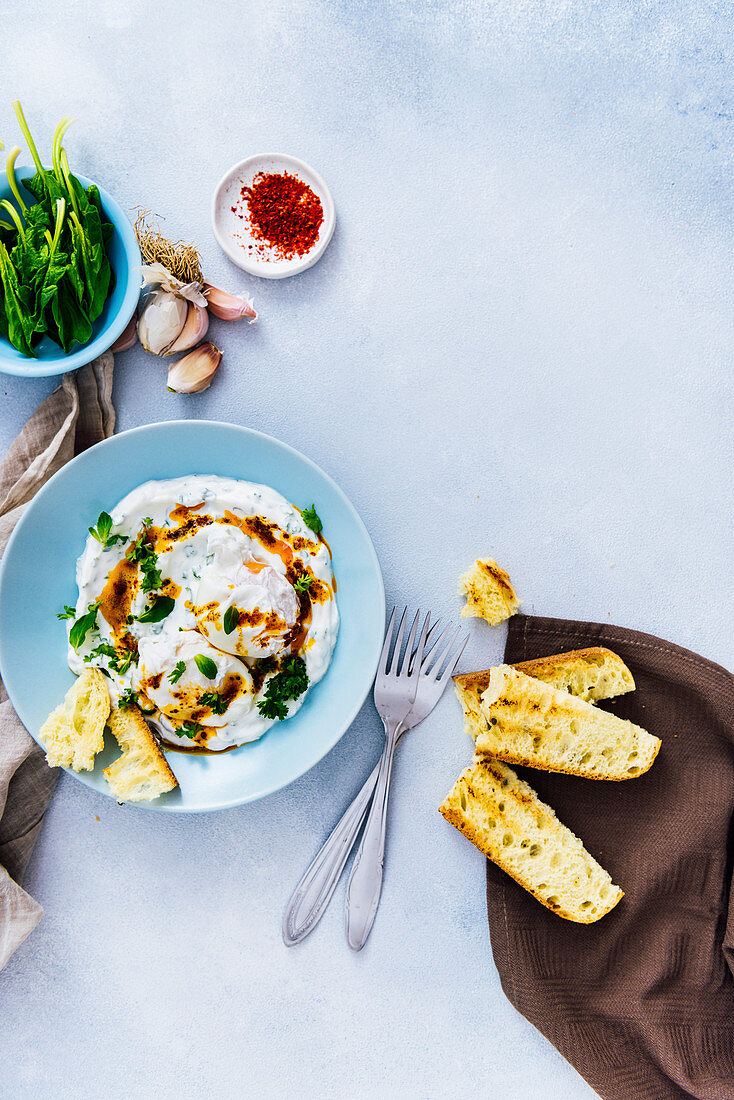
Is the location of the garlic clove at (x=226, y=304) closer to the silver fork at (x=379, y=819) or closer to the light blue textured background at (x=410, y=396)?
the light blue textured background at (x=410, y=396)

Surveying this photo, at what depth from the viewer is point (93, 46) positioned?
2.21 meters

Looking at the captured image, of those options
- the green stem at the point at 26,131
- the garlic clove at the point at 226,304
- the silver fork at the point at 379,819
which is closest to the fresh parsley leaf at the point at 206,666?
the silver fork at the point at 379,819

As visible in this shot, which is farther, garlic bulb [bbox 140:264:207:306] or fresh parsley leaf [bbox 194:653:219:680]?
garlic bulb [bbox 140:264:207:306]

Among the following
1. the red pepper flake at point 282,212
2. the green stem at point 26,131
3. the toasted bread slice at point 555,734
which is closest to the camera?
the green stem at point 26,131

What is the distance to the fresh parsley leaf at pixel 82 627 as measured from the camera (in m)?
1.99

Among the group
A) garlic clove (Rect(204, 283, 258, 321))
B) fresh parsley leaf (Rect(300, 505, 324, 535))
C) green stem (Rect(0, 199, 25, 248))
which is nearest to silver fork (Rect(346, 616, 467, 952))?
fresh parsley leaf (Rect(300, 505, 324, 535))

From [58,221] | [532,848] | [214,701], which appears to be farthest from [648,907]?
[58,221]

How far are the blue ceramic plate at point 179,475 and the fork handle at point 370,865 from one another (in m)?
0.25

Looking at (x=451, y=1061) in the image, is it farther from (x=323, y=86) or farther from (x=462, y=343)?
(x=323, y=86)

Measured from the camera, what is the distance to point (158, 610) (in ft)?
6.53

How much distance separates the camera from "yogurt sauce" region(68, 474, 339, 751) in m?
1.95

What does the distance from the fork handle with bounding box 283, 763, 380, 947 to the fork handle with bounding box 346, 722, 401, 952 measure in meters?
0.03

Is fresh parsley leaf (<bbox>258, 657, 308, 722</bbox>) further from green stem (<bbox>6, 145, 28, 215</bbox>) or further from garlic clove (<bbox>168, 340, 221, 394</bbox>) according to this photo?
green stem (<bbox>6, 145, 28, 215</bbox>)

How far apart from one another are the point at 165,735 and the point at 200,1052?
1.12 metres
